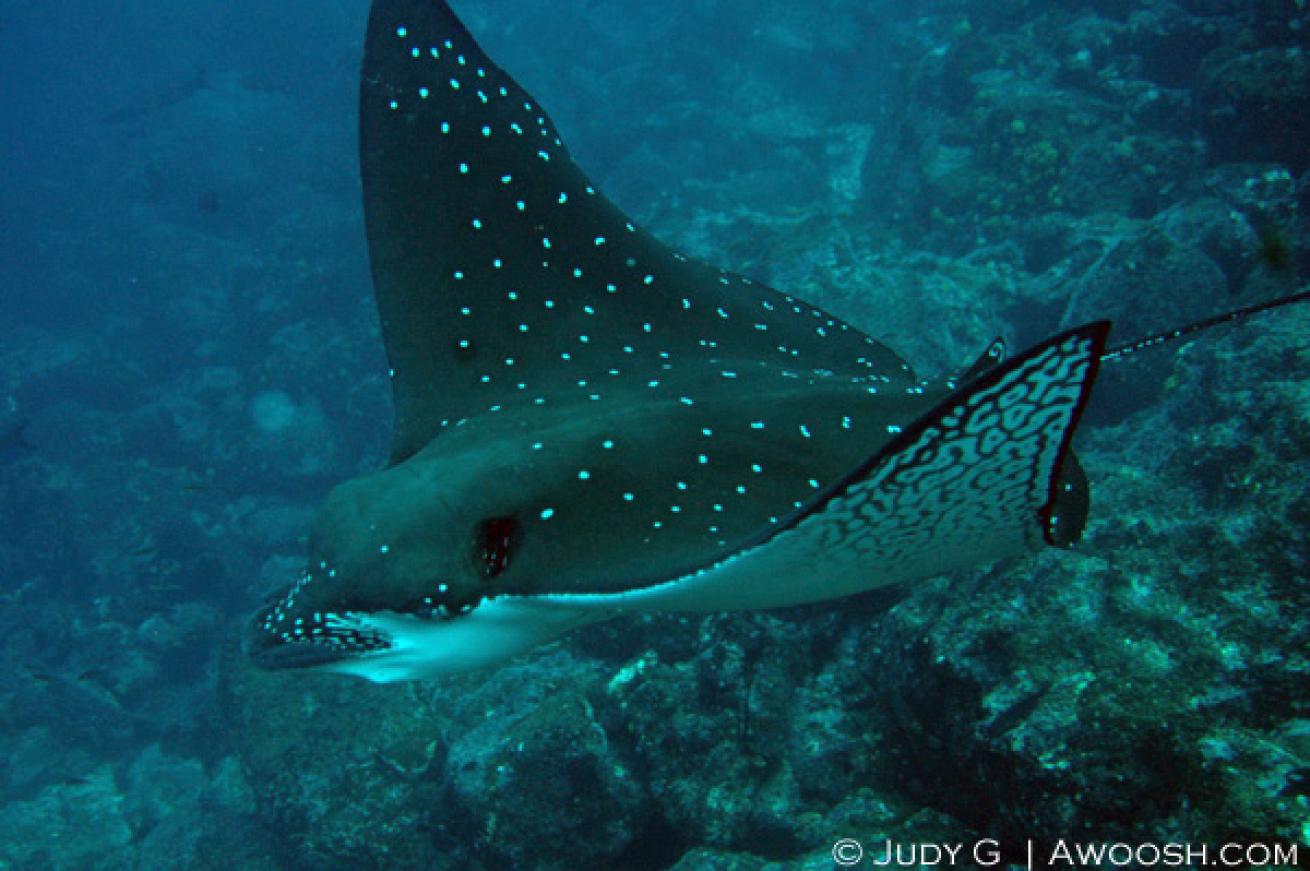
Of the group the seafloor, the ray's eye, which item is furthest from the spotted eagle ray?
the seafloor

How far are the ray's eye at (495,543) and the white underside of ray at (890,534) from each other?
138mm

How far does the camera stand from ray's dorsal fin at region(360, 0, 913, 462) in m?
3.75

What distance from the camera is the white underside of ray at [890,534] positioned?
73.9 inches

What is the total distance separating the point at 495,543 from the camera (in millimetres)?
2693

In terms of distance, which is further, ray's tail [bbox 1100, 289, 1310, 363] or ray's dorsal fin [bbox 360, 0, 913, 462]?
ray's dorsal fin [bbox 360, 0, 913, 462]

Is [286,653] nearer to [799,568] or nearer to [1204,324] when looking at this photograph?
[799,568]

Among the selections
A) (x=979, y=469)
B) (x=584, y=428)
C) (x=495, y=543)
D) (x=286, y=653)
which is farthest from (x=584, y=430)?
(x=979, y=469)

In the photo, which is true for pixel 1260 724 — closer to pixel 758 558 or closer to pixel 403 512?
pixel 758 558

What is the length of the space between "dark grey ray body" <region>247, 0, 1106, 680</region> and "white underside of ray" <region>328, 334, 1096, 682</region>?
0.4 inches

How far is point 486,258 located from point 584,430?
140 centimetres

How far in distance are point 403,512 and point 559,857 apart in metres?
3.33

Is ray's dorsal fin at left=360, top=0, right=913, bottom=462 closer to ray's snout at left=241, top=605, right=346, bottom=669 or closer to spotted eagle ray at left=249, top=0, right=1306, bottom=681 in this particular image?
spotted eagle ray at left=249, top=0, right=1306, bottom=681

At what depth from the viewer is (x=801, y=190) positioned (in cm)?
2017

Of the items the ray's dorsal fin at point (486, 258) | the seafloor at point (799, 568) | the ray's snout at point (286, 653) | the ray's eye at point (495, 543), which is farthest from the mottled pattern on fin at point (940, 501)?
the ray's dorsal fin at point (486, 258)
